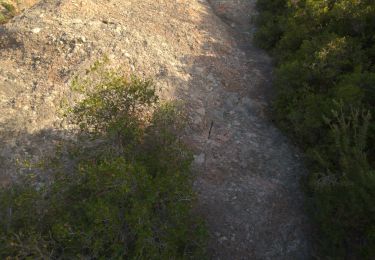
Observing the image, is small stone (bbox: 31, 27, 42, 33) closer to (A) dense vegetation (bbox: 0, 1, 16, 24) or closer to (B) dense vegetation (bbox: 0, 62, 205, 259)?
(A) dense vegetation (bbox: 0, 1, 16, 24)

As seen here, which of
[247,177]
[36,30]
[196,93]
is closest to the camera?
[247,177]

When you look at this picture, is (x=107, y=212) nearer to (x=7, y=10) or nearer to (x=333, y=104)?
(x=333, y=104)

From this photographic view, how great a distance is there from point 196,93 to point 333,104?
2917 mm

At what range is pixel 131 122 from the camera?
5.78 metres

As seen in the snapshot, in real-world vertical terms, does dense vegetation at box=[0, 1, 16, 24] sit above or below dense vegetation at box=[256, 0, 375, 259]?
below

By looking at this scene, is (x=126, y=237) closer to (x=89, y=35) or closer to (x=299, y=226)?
(x=299, y=226)

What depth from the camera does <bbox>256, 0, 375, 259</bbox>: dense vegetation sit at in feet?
17.1

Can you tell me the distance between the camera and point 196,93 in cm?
812

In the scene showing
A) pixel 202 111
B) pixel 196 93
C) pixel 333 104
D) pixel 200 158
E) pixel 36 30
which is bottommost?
pixel 200 158

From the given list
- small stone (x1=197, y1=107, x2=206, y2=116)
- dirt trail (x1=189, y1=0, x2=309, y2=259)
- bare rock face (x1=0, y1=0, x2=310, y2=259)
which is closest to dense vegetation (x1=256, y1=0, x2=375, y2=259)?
dirt trail (x1=189, y1=0, x2=309, y2=259)

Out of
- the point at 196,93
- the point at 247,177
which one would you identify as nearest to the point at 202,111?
the point at 196,93

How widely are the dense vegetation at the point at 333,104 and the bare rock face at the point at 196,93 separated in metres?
0.50

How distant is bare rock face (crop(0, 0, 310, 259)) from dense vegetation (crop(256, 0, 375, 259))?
1.63 feet

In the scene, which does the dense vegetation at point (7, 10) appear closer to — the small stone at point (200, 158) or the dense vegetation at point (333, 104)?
the dense vegetation at point (333, 104)
